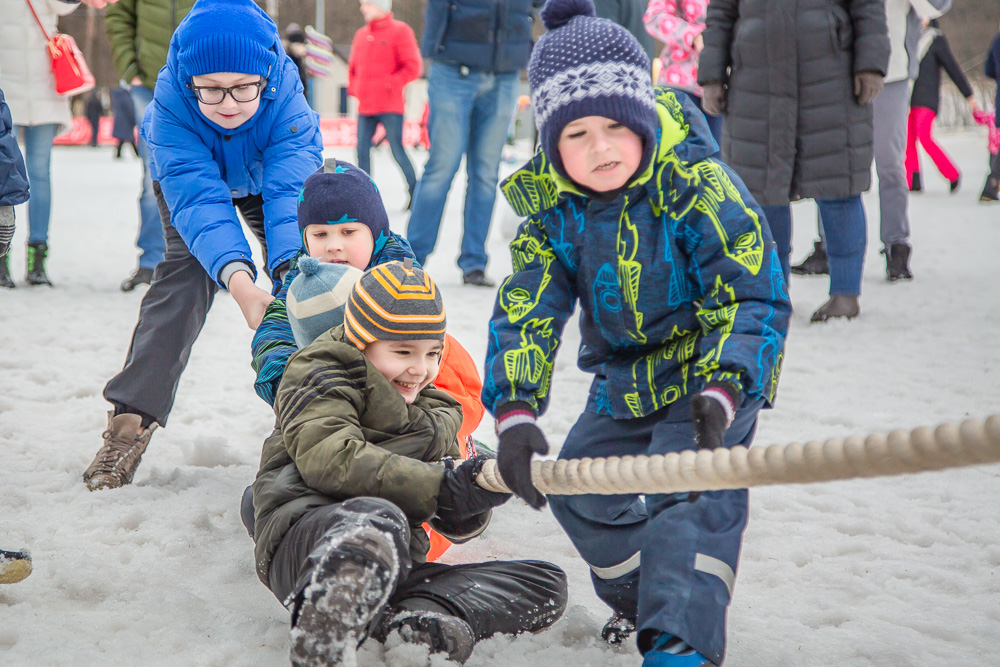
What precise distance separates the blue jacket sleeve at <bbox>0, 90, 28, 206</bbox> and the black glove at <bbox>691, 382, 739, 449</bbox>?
1.50 metres

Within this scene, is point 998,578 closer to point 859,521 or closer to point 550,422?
point 859,521

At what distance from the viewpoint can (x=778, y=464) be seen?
1163mm

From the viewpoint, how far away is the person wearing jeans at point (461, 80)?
4.61m

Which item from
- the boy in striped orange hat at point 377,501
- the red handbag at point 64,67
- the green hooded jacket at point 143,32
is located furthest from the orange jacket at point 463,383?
the red handbag at point 64,67

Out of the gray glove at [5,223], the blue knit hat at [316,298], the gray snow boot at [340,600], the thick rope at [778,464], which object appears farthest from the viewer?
the gray glove at [5,223]

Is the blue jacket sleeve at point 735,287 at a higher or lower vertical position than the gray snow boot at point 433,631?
higher

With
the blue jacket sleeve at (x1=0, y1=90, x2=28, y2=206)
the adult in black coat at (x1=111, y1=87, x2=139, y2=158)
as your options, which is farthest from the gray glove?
the adult in black coat at (x1=111, y1=87, x2=139, y2=158)

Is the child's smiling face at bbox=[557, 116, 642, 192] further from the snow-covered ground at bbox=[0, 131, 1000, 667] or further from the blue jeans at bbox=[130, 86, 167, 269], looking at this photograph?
the blue jeans at bbox=[130, 86, 167, 269]

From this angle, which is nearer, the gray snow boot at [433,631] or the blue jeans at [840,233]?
the gray snow boot at [433,631]

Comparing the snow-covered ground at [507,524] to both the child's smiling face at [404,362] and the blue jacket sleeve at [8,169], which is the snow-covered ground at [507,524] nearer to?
the child's smiling face at [404,362]

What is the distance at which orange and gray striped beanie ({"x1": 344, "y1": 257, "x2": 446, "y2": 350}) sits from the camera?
161 cm

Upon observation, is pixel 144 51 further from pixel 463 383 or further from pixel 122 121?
pixel 122 121

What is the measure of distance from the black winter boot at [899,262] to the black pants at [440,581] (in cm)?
388

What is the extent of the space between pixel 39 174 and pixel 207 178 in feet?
9.32
